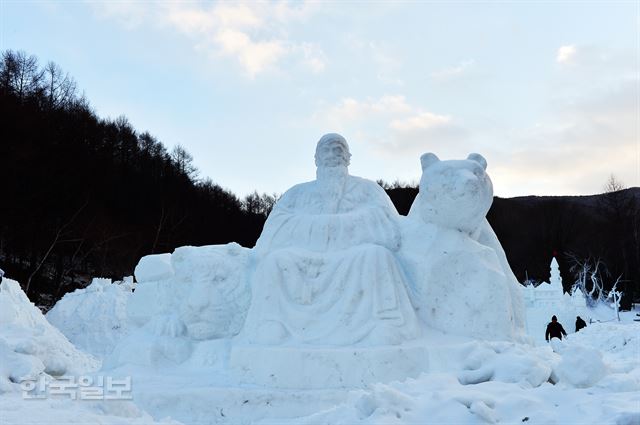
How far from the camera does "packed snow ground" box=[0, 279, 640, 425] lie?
121 inches

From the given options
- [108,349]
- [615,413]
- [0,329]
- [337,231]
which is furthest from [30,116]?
[615,413]

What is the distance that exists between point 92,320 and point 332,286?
1136cm

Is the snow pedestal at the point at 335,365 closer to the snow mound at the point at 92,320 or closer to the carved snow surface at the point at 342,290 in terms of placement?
the carved snow surface at the point at 342,290

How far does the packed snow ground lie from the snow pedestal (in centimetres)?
10

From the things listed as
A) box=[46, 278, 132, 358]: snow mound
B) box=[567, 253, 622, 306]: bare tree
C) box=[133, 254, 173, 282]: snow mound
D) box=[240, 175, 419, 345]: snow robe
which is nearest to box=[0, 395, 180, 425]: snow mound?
box=[240, 175, 419, 345]: snow robe

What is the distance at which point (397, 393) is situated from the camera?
324 centimetres

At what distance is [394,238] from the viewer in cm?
583

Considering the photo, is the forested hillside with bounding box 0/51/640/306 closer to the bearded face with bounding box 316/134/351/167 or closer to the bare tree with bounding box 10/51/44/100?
the bare tree with bounding box 10/51/44/100

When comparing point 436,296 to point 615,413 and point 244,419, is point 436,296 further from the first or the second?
point 615,413

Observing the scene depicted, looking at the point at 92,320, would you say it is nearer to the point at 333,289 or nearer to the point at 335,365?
the point at 333,289

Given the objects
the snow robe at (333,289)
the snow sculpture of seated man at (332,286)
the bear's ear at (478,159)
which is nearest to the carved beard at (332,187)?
the snow sculpture of seated man at (332,286)

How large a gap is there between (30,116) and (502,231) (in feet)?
78.1

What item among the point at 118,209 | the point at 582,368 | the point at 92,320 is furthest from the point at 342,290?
the point at 118,209

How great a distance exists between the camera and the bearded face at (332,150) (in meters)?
6.17
